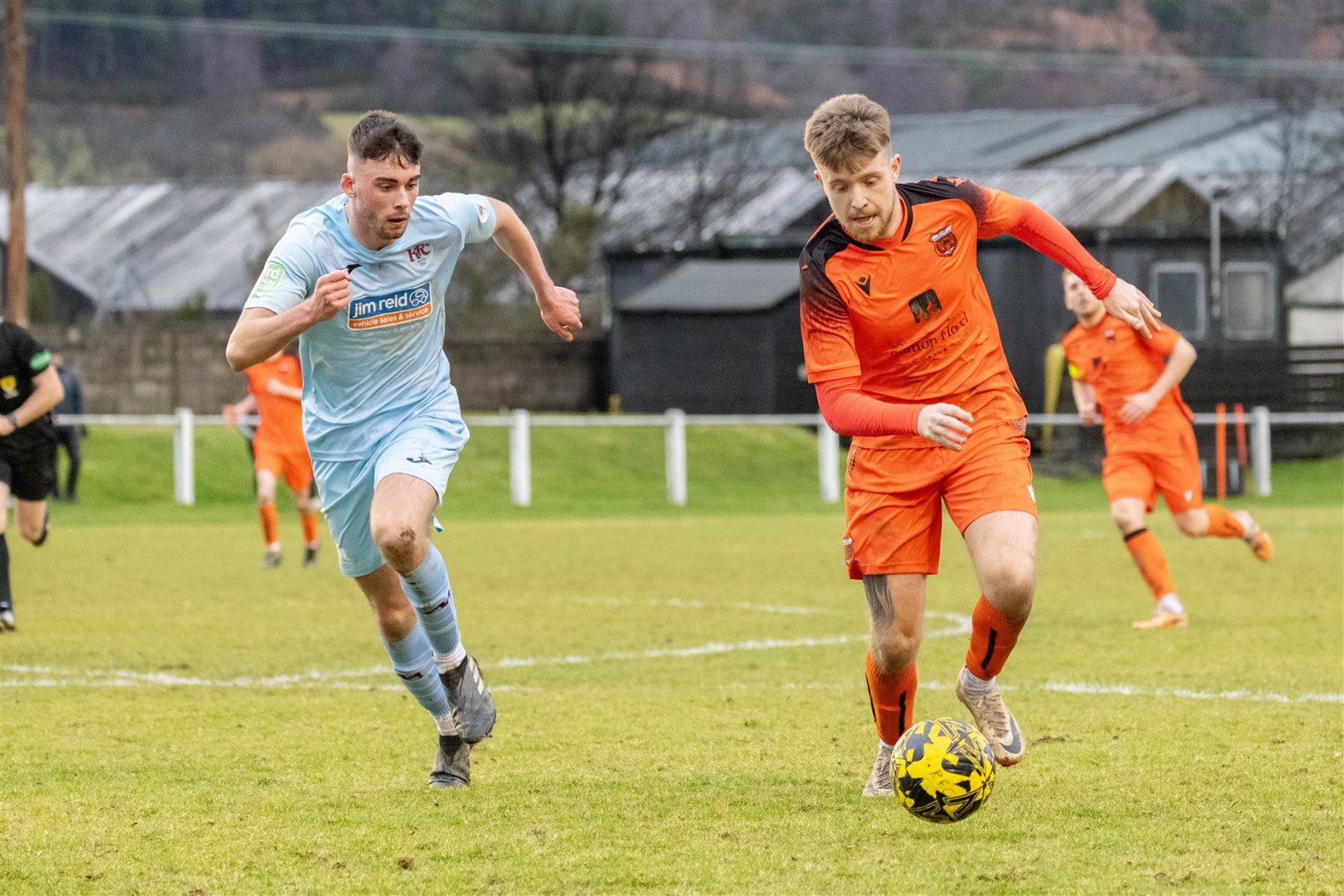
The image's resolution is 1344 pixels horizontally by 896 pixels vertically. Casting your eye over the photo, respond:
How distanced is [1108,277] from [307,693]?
4.23 meters

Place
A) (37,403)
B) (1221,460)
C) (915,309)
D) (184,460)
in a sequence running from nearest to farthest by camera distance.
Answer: (915,309) < (37,403) < (184,460) < (1221,460)

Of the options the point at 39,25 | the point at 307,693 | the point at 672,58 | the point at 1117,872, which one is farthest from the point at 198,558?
the point at 39,25

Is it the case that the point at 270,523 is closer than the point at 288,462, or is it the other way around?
the point at 288,462

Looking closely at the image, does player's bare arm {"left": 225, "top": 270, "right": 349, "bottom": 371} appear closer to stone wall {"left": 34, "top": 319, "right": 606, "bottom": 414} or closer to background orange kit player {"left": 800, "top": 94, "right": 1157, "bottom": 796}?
background orange kit player {"left": 800, "top": 94, "right": 1157, "bottom": 796}

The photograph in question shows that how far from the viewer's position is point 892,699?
644 cm

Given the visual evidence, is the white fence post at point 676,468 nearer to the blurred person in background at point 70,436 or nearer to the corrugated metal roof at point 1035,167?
the blurred person in background at point 70,436

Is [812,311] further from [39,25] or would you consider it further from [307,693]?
[39,25]

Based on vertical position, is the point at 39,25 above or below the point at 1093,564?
above

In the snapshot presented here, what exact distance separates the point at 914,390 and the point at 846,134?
91cm

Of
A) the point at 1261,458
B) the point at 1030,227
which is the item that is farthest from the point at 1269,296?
the point at 1030,227

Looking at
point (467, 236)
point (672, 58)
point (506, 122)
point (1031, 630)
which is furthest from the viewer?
point (672, 58)

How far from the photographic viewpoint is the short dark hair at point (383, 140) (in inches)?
249

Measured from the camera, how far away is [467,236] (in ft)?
23.0

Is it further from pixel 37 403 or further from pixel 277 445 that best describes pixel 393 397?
pixel 277 445
